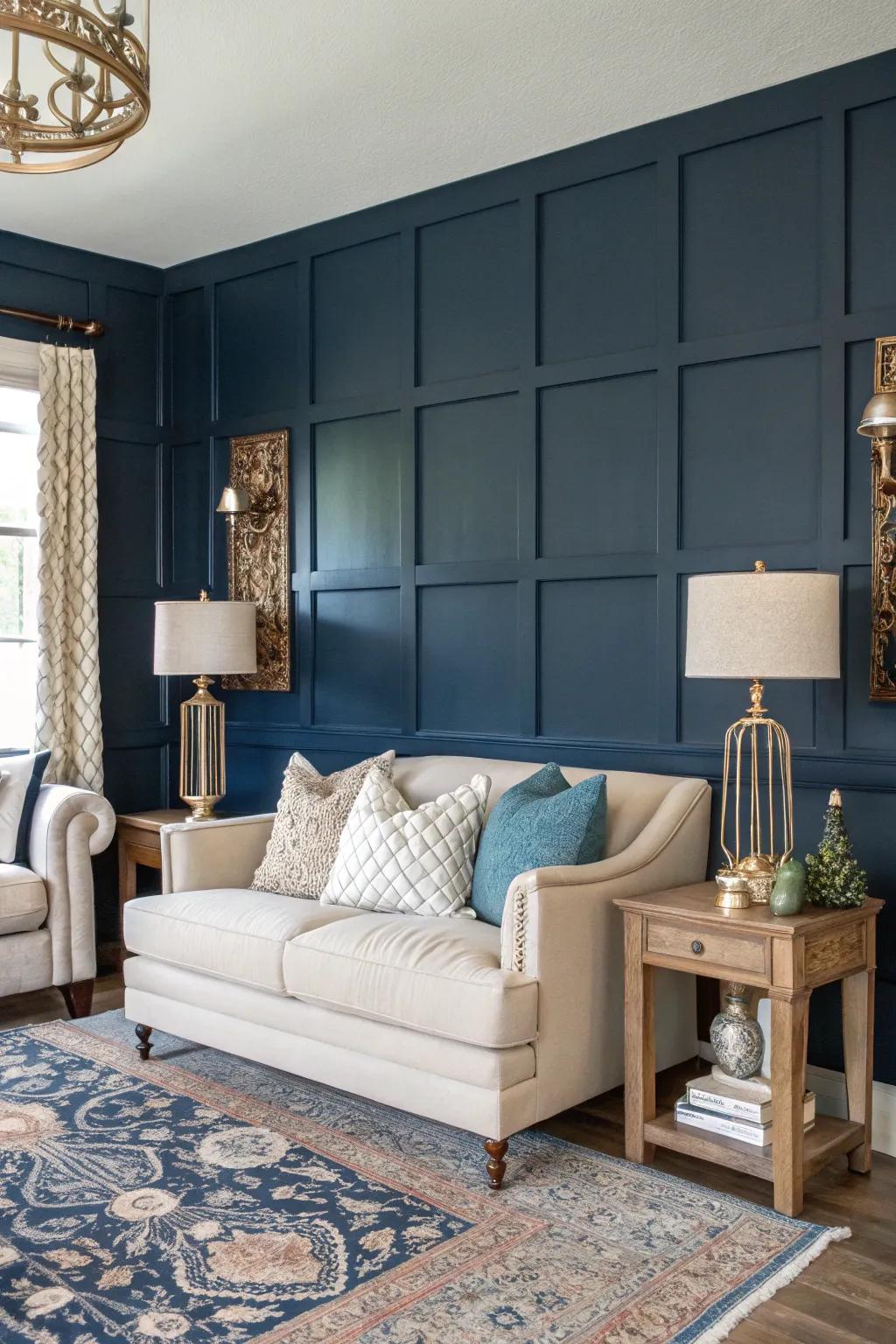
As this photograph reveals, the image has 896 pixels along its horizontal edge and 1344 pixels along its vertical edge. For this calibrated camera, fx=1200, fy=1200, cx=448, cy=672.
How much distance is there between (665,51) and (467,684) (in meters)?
2.06

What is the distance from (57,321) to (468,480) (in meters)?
1.95

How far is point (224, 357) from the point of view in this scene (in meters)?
5.11

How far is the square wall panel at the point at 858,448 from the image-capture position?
129 inches


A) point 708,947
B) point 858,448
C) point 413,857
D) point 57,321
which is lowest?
point 708,947

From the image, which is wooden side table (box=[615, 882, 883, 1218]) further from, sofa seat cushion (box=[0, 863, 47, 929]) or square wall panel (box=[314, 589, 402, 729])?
sofa seat cushion (box=[0, 863, 47, 929])

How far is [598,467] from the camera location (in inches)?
152

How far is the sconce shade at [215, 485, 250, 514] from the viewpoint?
4.84 m

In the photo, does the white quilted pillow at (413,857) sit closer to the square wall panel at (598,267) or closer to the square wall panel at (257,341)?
the square wall panel at (598,267)

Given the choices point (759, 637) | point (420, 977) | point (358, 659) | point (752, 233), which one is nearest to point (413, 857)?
A: point (420, 977)

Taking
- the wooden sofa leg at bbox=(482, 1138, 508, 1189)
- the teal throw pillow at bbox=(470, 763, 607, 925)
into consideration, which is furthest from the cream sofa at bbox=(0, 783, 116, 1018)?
the wooden sofa leg at bbox=(482, 1138, 508, 1189)

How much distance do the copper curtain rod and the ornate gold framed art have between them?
28.7 inches

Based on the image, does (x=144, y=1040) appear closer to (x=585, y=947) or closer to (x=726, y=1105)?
(x=585, y=947)

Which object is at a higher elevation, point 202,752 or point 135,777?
point 202,752

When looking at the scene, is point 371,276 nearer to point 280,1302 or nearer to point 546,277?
point 546,277
